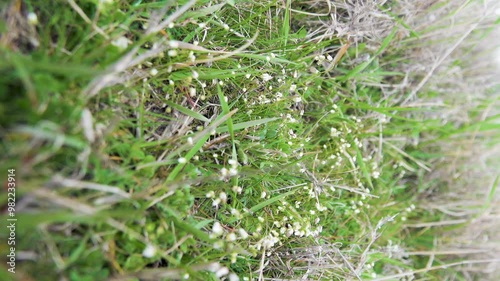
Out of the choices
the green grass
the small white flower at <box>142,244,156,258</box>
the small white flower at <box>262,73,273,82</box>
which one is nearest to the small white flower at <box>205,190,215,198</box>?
the green grass

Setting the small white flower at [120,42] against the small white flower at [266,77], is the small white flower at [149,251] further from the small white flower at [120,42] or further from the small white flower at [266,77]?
the small white flower at [266,77]

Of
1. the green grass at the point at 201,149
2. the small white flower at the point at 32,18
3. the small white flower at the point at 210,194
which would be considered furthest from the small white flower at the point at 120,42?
the small white flower at the point at 210,194

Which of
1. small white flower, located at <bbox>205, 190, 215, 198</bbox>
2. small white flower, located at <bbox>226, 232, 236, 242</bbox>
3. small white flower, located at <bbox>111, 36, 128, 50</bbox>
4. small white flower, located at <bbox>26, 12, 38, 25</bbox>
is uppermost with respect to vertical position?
small white flower, located at <bbox>26, 12, 38, 25</bbox>

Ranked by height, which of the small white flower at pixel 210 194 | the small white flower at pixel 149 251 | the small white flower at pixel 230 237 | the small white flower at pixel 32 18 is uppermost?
the small white flower at pixel 32 18

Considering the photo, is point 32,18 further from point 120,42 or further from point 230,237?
point 230,237

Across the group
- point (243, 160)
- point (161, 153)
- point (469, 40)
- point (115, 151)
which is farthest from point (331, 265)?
point (469, 40)

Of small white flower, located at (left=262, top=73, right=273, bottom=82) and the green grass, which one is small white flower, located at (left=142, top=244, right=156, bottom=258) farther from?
small white flower, located at (left=262, top=73, right=273, bottom=82)

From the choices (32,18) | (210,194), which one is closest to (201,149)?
(210,194)

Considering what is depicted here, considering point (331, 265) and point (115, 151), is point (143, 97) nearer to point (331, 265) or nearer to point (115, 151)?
point (115, 151)

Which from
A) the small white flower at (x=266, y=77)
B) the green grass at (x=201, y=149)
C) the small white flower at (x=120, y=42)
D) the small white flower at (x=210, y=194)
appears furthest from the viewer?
the small white flower at (x=266, y=77)
